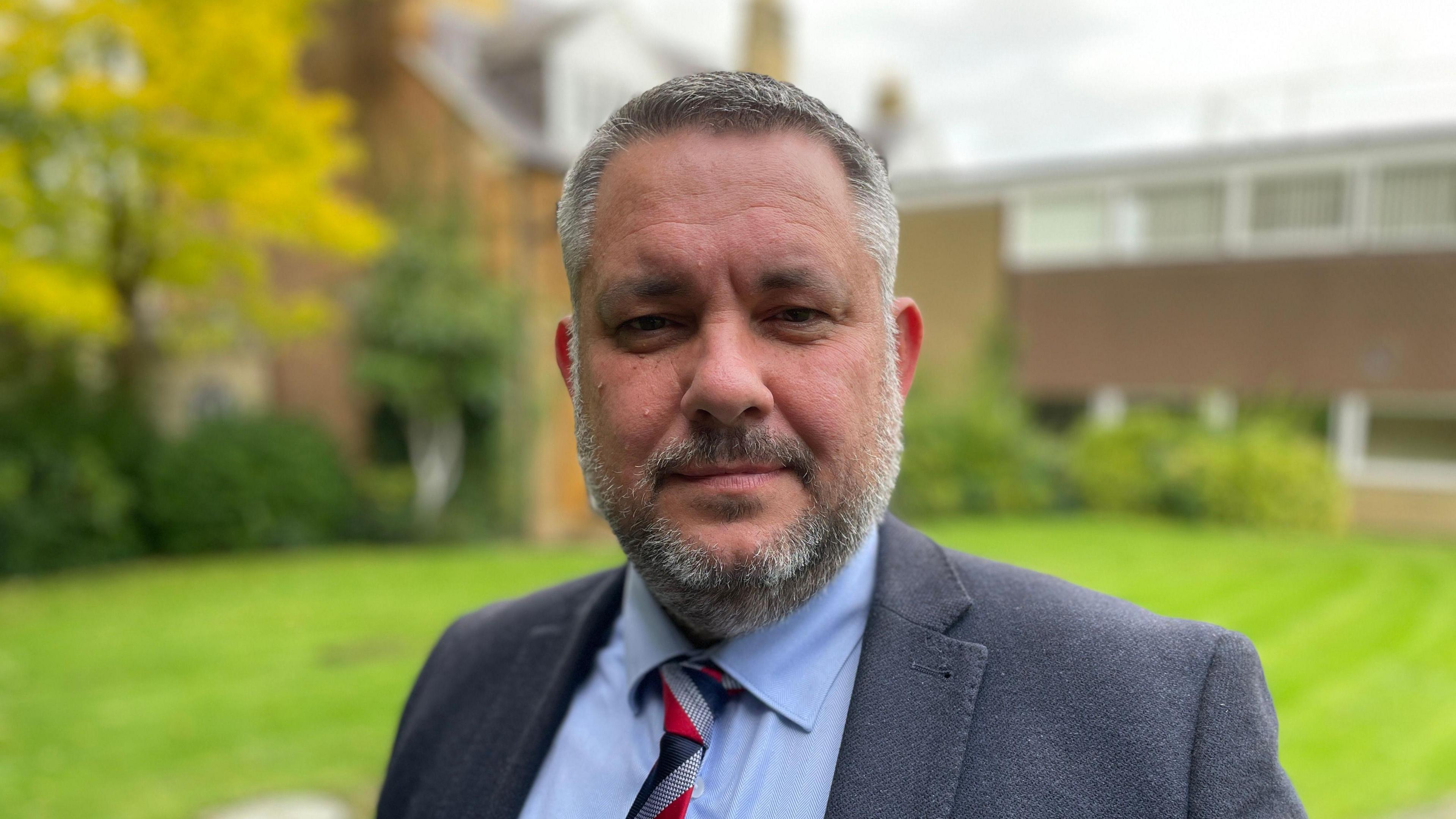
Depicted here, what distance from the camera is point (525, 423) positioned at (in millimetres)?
13133

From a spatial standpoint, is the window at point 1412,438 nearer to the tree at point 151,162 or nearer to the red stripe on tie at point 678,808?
the tree at point 151,162

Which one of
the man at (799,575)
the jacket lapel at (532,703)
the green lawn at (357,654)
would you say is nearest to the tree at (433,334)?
the green lawn at (357,654)

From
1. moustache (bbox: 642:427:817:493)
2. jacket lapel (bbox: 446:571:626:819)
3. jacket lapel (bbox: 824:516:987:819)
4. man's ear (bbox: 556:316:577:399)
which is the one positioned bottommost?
jacket lapel (bbox: 446:571:626:819)

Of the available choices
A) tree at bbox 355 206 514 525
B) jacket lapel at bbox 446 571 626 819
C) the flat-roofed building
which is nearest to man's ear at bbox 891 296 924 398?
jacket lapel at bbox 446 571 626 819

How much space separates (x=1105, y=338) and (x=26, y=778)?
52.1 feet

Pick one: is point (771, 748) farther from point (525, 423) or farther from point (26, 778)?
point (525, 423)

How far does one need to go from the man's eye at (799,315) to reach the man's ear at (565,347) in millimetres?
448

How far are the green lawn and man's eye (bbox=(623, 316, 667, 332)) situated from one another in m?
3.89

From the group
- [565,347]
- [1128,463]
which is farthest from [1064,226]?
[565,347]

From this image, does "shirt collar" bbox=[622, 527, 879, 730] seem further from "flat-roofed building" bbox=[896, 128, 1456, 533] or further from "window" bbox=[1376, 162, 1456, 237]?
"window" bbox=[1376, 162, 1456, 237]

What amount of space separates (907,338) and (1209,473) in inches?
535

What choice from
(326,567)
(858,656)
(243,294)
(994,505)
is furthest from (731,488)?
(994,505)

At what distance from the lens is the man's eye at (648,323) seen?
1424 mm

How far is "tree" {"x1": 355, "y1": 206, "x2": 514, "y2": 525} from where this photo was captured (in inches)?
481
